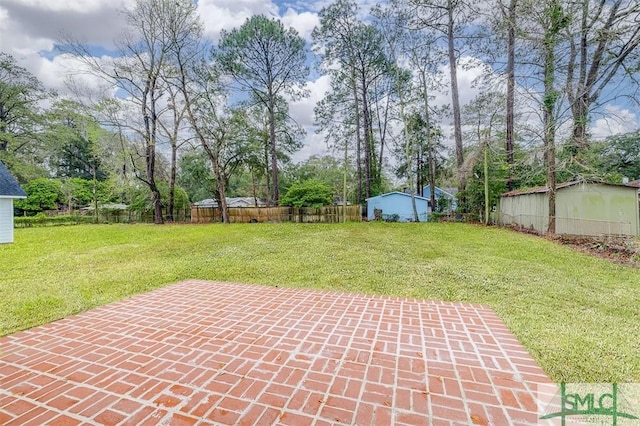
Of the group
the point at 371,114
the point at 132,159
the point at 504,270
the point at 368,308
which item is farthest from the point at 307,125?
the point at 368,308

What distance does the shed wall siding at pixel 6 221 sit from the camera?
33.1 feet

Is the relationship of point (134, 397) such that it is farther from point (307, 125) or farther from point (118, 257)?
point (307, 125)

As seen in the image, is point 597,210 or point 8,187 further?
point 8,187

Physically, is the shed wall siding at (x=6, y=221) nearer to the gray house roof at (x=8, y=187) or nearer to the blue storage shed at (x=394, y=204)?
the gray house roof at (x=8, y=187)

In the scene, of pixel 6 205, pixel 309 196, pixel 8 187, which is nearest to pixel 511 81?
pixel 309 196

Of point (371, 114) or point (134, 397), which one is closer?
point (134, 397)

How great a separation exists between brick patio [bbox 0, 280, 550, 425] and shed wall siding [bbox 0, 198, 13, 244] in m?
10.4

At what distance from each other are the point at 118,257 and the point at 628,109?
14.4 meters

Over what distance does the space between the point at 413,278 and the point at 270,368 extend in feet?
10.7

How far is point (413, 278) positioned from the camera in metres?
4.83

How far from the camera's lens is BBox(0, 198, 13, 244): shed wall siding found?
10.1 metres

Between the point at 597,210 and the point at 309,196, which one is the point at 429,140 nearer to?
the point at 309,196

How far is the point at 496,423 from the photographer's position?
5.12ft

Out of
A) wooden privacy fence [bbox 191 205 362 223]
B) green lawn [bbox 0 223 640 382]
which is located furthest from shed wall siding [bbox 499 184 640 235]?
wooden privacy fence [bbox 191 205 362 223]
